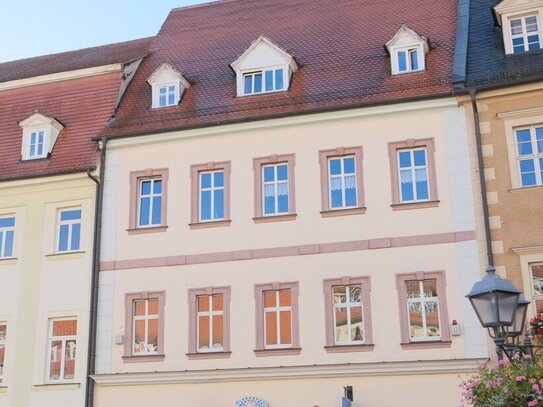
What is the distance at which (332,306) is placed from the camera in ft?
62.6

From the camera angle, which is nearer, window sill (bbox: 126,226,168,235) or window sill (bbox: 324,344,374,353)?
window sill (bbox: 324,344,374,353)

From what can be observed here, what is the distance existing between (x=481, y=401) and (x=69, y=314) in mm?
13594

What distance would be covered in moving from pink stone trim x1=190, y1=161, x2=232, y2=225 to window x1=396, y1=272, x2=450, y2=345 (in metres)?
4.66

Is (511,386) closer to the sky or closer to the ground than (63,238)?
closer to the ground

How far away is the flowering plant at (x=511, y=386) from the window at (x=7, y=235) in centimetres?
1554

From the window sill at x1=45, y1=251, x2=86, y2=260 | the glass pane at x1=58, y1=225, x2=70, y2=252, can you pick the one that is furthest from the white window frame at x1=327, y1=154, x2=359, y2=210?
the glass pane at x1=58, y1=225, x2=70, y2=252

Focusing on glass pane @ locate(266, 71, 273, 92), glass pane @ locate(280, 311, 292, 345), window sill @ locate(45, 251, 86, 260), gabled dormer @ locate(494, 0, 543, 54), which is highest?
gabled dormer @ locate(494, 0, 543, 54)

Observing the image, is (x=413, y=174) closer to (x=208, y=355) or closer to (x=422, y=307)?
(x=422, y=307)

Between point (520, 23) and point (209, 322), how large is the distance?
1061 cm

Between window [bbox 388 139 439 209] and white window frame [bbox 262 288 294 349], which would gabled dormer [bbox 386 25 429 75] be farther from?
white window frame [bbox 262 288 294 349]

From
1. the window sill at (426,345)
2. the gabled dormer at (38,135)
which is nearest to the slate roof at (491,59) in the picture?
the window sill at (426,345)

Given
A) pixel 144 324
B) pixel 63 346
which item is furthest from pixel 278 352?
pixel 63 346

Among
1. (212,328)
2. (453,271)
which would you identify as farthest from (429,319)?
(212,328)

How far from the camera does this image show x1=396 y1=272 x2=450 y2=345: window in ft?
60.1
